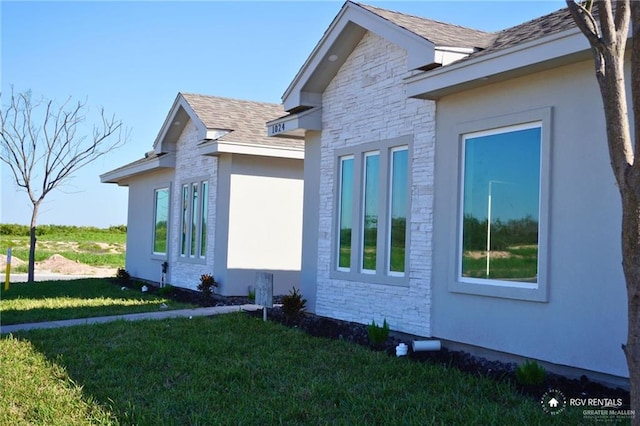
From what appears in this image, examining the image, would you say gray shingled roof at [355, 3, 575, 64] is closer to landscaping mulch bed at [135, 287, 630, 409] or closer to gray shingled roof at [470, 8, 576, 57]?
gray shingled roof at [470, 8, 576, 57]

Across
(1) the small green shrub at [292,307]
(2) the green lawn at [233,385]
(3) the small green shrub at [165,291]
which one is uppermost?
(1) the small green shrub at [292,307]

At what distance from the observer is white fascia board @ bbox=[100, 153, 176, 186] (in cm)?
1877

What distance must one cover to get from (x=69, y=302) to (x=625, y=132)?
12919 millimetres

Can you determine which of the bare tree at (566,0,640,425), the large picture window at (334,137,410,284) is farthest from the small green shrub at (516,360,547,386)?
the large picture window at (334,137,410,284)

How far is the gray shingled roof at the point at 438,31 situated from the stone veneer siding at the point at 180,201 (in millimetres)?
6957

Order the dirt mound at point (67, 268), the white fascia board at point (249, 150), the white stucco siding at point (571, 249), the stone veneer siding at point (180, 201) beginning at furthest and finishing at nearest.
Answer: the dirt mound at point (67, 268) < the stone veneer siding at point (180, 201) < the white fascia board at point (249, 150) < the white stucco siding at point (571, 249)

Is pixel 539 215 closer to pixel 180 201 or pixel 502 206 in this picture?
pixel 502 206

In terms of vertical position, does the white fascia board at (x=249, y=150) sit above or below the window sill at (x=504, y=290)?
above

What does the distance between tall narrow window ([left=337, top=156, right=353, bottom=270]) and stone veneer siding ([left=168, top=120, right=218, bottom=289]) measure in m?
5.25

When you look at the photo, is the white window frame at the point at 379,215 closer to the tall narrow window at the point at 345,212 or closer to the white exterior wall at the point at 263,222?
the tall narrow window at the point at 345,212

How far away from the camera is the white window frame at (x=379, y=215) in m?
10.1

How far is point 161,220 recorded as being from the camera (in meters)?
19.8

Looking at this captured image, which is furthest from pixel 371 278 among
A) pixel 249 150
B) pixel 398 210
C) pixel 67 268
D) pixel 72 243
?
pixel 72 243

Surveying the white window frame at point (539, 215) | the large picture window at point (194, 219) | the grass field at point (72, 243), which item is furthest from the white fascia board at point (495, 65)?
the grass field at point (72, 243)
